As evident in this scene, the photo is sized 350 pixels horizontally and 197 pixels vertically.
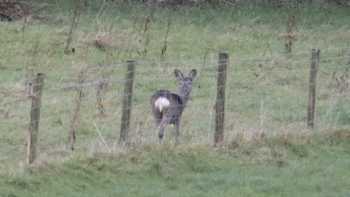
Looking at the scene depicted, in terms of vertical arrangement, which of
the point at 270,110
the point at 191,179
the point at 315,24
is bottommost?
the point at 191,179

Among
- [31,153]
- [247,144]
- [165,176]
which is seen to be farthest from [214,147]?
[31,153]

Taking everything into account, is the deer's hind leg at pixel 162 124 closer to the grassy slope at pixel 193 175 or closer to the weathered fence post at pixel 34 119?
the grassy slope at pixel 193 175

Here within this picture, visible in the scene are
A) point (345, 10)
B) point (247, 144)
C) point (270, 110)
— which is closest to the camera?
point (247, 144)

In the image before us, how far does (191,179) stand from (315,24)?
58.9 ft

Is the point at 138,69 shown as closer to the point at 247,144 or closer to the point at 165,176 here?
the point at 247,144

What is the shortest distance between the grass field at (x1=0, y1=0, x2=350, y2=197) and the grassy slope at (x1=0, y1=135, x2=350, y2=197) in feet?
0.06

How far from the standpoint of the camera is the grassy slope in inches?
446

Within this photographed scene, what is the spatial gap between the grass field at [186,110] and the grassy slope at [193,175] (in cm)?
2

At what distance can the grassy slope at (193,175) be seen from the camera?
11.3 m

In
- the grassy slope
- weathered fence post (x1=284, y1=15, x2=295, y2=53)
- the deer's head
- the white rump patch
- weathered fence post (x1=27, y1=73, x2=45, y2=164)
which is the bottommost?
the grassy slope

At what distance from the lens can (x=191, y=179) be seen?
12172mm

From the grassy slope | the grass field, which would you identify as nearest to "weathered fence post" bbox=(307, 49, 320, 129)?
the grass field

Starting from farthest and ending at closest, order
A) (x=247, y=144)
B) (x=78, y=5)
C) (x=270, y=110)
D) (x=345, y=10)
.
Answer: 1. (x=345, y=10)
2. (x=78, y=5)
3. (x=270, y=110)
4. (x=247, y=144)

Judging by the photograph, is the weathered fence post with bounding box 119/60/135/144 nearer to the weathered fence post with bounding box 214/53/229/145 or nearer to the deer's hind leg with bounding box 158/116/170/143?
the deer's hind leg with bounding box 158/116/170/143
